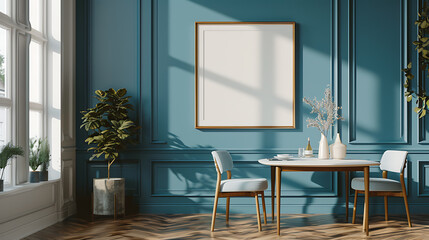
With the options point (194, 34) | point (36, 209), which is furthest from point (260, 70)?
point (36, 209)

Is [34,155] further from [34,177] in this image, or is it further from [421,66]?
[421,66]

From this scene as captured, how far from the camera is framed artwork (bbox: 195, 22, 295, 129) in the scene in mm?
4637

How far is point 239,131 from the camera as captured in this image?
466cm

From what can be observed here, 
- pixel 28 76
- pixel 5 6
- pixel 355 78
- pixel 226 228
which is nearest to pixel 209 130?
pixel 226 228

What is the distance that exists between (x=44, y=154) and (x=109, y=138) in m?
0.65

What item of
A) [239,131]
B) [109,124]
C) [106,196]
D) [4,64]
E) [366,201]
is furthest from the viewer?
[239,131]

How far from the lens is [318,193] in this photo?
4.62 m

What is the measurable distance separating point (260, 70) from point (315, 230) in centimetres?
184

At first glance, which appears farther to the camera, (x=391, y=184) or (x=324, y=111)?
(x=324, y=111)

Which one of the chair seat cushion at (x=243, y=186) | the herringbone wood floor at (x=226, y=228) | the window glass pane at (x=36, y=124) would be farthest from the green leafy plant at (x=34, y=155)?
the chair seat cushion at (x=243, y=186)

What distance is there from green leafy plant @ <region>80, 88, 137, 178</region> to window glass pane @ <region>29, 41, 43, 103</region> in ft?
1.59

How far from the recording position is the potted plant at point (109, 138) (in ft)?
14.0

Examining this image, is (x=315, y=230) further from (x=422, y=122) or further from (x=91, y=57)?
(x=91, y=57)

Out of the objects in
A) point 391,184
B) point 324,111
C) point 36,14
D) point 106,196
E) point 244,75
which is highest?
point 36,14
